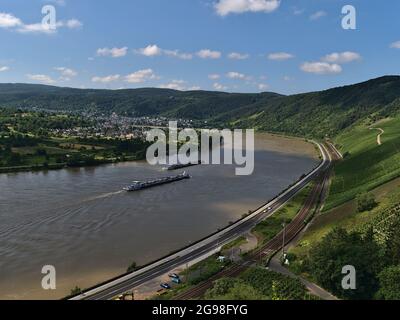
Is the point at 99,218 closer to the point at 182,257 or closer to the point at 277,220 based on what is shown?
the point at 182,257

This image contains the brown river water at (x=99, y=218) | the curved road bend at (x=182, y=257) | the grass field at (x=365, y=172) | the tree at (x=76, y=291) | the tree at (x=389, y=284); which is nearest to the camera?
the tree at (x=389, y=284)

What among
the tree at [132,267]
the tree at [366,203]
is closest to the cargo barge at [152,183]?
the tree at [132,267]

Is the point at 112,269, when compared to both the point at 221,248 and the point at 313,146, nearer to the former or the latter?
the point at 221,248

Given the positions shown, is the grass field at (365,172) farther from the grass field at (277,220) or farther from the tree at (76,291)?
the tree at (76,291)

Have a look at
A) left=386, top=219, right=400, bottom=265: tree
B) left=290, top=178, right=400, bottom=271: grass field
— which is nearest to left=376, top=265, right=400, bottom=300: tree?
left=386, top=219, right=400, bottom=265: tree

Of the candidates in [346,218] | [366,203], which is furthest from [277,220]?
[366,203]

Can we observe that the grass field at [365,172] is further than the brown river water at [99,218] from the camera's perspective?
Yes
